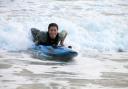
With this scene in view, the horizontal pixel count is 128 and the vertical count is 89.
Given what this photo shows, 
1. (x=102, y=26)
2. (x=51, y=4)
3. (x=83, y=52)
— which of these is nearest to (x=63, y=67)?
(x=83, y=52)

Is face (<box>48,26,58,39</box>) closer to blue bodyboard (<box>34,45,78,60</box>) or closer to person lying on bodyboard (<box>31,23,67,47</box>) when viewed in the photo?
person lying on bodyboard (<box>31,23,67,47</box>)

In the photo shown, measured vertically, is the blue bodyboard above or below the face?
below

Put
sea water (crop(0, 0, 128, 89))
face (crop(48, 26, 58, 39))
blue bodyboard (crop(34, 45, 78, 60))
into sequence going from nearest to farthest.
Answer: sea water (crop(0, 0, 128, 89)), blue bodyboard (crop(34, 45, 78, 60)), face (crop(48, 26, 58, 39))

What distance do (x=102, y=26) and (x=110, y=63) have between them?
5.03 metres

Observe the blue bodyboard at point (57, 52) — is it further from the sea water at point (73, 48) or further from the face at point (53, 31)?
the face at point (53, 31)

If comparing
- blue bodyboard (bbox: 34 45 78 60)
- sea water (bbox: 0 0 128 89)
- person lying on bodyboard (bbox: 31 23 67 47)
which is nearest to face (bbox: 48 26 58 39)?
person lying on bodyboard (bbox: 31 23 67 47)

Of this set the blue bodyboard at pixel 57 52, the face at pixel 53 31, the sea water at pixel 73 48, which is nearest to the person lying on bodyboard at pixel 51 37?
the face at pixel 53 31

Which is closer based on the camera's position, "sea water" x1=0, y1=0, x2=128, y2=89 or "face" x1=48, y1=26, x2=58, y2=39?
"sea water" x1=0, y1=0, x2=128, y2=89

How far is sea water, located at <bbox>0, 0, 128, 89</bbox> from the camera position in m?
8.51

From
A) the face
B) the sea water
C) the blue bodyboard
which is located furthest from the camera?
the face

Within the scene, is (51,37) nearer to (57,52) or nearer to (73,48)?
(57,52)

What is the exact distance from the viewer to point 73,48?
13000 millimetres

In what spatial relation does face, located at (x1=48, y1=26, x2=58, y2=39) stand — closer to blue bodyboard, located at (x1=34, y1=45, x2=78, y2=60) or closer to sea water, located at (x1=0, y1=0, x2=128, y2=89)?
blue bodyboard, located at (x1=34, y1=45, x2=78, y2=60)

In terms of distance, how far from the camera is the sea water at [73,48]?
27.9ft
